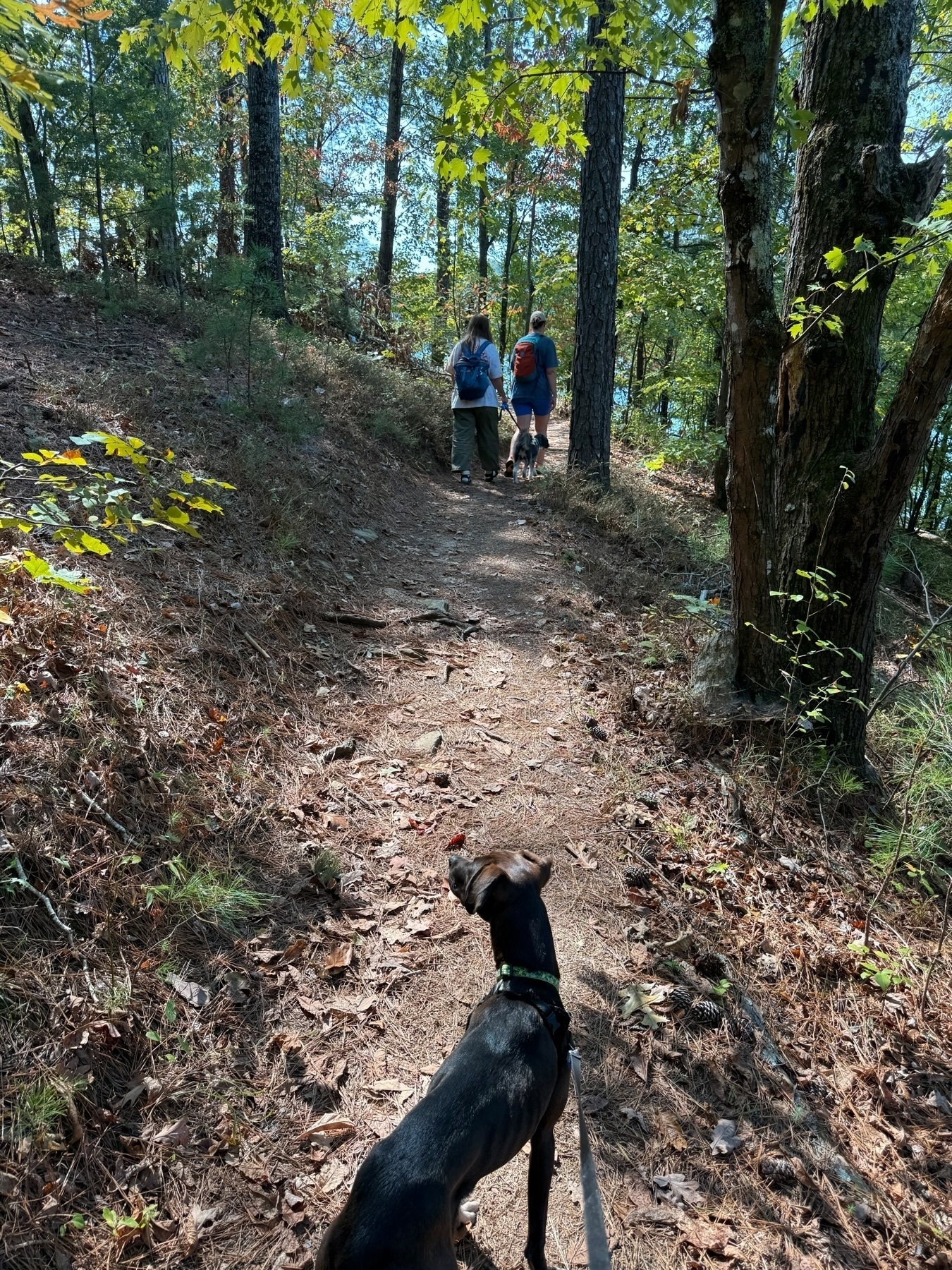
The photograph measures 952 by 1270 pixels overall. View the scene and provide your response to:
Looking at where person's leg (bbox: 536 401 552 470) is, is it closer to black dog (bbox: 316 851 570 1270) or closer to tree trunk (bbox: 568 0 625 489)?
tree trunk (bbox: 568 0 625 489)

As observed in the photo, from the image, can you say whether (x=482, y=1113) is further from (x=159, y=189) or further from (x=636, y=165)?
(x=636, y=165)

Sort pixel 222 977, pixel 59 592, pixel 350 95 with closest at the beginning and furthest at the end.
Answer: pixel 222 977
pixel 59 592
pixel 350 95

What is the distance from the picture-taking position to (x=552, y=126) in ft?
15.8

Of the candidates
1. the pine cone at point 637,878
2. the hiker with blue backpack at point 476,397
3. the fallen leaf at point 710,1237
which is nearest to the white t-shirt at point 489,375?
the hiker with blue backpack at point 476,397

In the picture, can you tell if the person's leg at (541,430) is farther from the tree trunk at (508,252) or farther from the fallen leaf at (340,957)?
the tree trunk at (508,252)

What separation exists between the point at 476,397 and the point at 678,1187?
8.73 metres

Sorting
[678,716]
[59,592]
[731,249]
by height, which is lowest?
[678,716]

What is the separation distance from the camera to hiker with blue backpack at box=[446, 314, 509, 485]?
936 centimetres

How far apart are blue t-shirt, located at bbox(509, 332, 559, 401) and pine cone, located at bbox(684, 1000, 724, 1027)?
324 inches

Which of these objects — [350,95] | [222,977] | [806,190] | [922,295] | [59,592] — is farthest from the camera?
[350,95]

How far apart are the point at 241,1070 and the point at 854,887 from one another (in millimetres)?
3328

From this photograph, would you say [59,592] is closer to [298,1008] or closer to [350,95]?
[298,1008]

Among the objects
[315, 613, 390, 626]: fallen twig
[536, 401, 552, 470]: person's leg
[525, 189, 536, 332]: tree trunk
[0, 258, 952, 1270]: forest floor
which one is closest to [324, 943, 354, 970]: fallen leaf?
[0, 258, 952, 1270]: forest floor

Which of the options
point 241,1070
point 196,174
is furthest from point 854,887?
point 196,174
